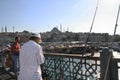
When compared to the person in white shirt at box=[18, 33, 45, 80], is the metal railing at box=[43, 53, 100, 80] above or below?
below

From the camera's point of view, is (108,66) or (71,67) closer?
(108,66)

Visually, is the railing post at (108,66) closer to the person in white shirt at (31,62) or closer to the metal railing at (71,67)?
the metal railing at (71,67)

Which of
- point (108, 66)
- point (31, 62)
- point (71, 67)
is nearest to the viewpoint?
point (31, 62)

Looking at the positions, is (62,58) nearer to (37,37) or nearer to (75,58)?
(75,58)

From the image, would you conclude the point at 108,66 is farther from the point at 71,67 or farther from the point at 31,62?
the point at 71,67

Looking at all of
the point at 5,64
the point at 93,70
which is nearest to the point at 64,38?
the point at 5,64

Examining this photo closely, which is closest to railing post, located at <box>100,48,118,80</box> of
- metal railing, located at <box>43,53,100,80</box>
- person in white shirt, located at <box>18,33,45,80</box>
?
metal railing, located at <box>43,53,100,80</box>

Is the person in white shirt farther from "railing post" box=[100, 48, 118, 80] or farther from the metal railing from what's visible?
the metal railing

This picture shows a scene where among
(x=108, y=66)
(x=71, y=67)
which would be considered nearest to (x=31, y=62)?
(x=108, y=66)

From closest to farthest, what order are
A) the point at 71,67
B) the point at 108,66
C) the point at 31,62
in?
the point at 31,62 < the point at 108,66 < the point at 71,67

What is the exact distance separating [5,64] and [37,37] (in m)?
11.7

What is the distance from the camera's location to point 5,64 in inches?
695

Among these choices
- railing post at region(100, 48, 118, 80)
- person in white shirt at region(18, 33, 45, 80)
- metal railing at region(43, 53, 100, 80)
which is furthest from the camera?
metal railing at region(43, 53, 100, 80)

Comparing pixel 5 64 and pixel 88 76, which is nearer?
pixel 88 76
